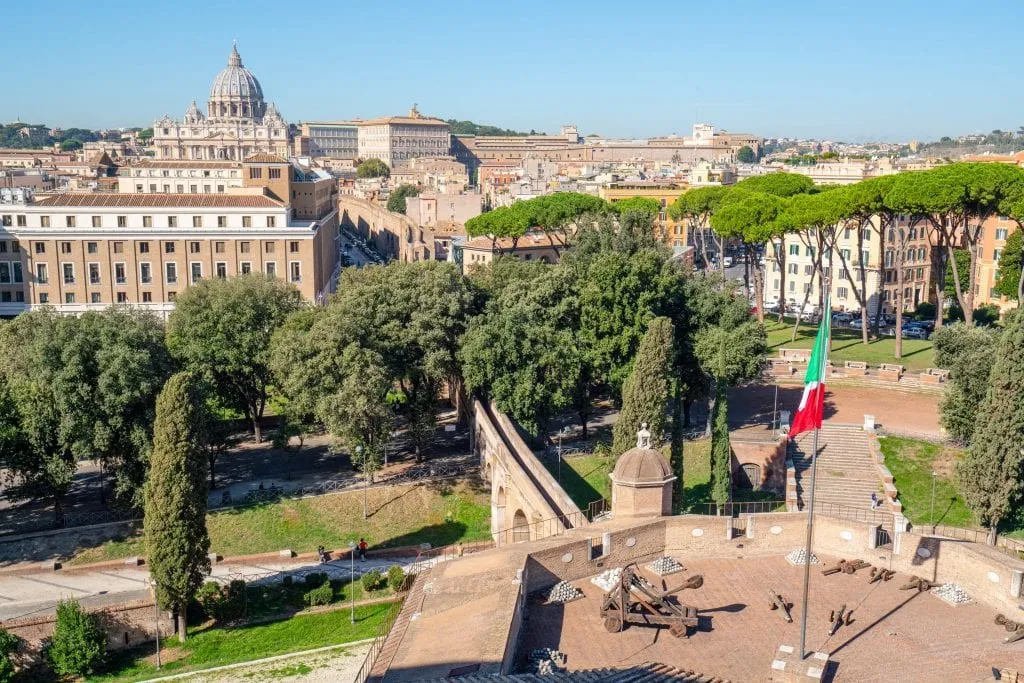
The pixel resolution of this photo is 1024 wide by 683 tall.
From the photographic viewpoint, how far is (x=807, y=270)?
67.9m

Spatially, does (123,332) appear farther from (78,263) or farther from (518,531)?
(78,263)

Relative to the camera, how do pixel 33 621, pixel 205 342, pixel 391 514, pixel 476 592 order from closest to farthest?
pixel 476 592, pixel 33 621, pixel 391 514, pixel 205 342

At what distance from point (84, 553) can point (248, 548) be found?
531 centimetres

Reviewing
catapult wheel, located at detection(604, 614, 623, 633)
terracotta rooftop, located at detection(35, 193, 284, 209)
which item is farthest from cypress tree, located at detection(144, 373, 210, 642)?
terracotta rooftop, located at detection(35, 193, 284, 209)

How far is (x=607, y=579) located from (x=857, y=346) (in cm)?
3482

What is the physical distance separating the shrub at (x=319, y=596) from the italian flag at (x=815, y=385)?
16.9m

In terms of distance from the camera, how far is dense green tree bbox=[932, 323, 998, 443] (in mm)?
33250

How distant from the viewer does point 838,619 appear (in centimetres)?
1831

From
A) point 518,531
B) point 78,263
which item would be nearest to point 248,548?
point 518,531

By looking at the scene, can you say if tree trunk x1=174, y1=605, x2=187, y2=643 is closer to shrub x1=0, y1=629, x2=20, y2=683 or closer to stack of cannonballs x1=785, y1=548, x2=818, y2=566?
shrub x1=0, y1=629, x2=20, y2=683

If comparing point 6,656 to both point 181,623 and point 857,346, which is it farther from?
point 857,346

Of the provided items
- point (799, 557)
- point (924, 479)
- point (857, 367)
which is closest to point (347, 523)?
point (799, 557)

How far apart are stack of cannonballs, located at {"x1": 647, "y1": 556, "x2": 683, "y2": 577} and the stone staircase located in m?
13.3

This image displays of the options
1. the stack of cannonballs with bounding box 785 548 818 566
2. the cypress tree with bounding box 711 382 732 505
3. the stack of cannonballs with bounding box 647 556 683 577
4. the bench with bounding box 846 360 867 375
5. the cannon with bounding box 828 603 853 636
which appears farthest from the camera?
the bench with bounding box 846 360 867 375
